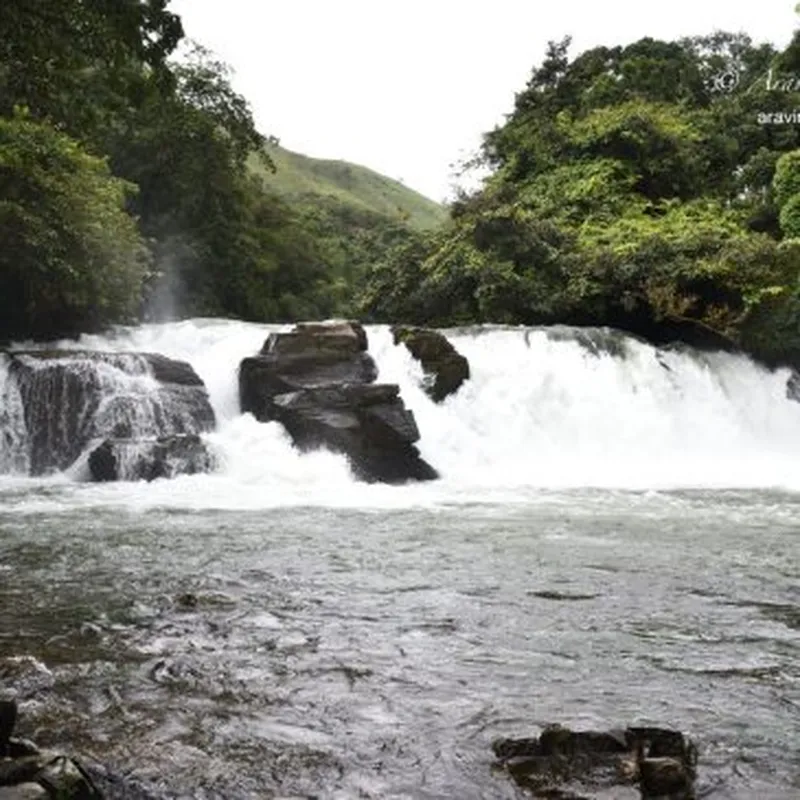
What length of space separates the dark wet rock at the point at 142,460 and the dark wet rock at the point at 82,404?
4.46 ft

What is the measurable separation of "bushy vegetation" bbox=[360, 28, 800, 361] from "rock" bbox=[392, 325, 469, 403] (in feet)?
17.5

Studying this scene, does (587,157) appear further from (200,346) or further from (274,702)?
(274,702)

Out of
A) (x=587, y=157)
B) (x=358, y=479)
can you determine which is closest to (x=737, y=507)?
(x=358, y=479)

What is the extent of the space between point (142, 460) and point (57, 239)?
22.5ft

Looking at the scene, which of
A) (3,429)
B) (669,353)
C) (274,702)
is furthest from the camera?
(669,353)

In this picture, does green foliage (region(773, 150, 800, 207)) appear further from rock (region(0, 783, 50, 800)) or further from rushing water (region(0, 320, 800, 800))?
rock (region(0, 783, 50, 800))

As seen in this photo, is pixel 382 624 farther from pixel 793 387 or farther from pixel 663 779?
pixel 793 387

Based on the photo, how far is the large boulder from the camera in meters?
16.5

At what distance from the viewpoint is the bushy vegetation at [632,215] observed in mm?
23938

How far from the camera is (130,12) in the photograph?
6.74m

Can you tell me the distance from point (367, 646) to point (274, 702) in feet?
3.62

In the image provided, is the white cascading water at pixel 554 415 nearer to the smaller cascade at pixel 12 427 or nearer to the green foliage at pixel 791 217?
the smaller cascade at pixel 12 427
